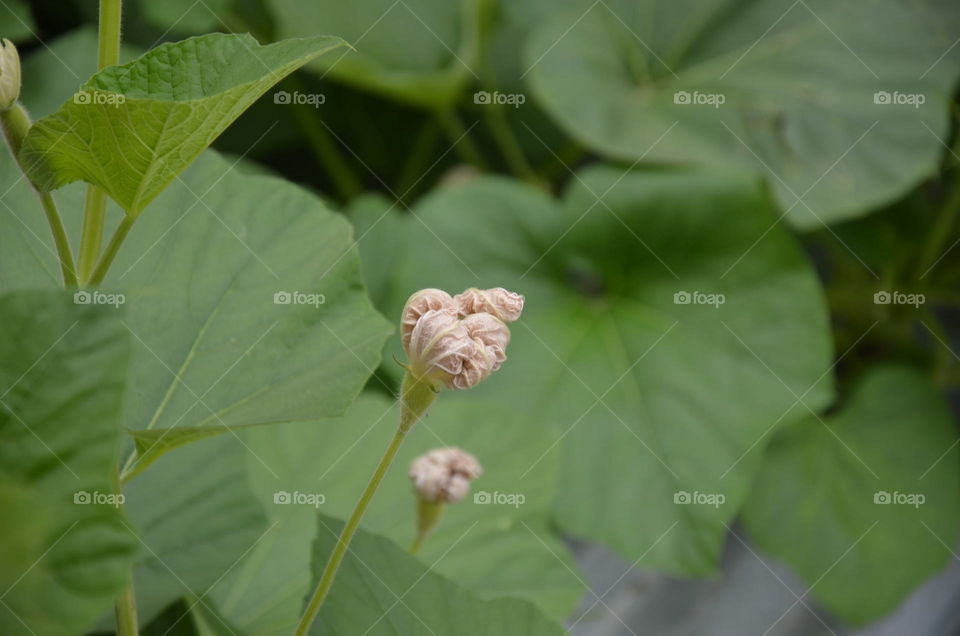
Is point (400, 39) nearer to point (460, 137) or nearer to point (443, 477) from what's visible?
point (460, 137)

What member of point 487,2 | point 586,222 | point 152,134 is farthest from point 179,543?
point 487,2

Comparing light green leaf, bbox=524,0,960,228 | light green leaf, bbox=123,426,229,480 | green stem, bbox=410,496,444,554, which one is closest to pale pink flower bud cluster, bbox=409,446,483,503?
green stem, bbox=410,496,444,554

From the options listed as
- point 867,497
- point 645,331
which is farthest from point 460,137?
point 867,497

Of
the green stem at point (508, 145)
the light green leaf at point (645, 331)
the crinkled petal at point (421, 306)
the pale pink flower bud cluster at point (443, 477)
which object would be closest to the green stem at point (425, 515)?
the pale pink flower bud cluster at point (443, 477)

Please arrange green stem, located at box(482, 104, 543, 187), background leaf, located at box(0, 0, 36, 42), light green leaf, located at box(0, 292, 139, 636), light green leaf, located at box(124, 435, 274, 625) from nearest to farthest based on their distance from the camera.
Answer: light green leaf, located at box(0, 292, 139, 636)
light green leaf, located at box(124, 435, 274, 625)
background leaf, located at box(0, 0, 36, 42)
green stem, located at box(482, 104, 543, 187)

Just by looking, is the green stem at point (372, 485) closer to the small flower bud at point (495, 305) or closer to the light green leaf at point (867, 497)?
the small flower bud at point (495, 305)

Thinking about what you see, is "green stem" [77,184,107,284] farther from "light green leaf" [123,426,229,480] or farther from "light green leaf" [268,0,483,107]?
"light green leaf" [268,0,483,107]
